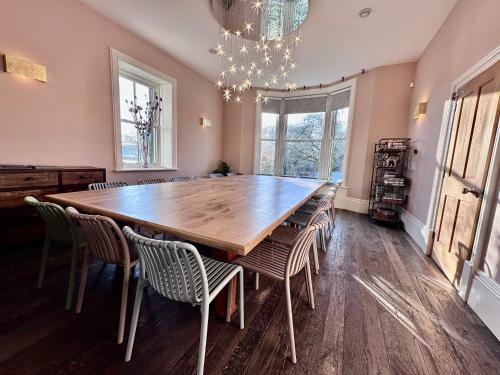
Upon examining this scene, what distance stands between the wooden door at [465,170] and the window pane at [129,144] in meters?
4.47

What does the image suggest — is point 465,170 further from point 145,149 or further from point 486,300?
point 145,149

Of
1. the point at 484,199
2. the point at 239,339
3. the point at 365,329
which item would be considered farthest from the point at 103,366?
the point at 484,199

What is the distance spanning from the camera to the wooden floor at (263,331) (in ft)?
3.72

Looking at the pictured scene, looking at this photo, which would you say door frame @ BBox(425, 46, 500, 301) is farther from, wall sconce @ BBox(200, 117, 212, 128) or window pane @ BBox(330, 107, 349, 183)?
wall sconce @ BBox(200, 117, 212, 128)

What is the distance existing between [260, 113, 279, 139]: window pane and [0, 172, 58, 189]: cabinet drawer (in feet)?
15.1

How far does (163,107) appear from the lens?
4.09 metres

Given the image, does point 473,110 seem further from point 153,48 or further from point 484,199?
point 153,48

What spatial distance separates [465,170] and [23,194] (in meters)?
4.34

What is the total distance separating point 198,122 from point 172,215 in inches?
159

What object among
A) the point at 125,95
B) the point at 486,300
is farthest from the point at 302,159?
the point at 486,300

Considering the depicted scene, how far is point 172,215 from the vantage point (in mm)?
1275

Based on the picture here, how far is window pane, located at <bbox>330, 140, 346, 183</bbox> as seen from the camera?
16.2 feet

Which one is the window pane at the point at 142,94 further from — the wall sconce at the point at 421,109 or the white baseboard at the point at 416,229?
the white baseboard at the point at 416,229

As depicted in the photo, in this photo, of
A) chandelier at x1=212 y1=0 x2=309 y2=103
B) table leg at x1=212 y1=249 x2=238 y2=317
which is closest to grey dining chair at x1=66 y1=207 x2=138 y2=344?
table leg at x1=212 y1=249 x2=238 y2=317
